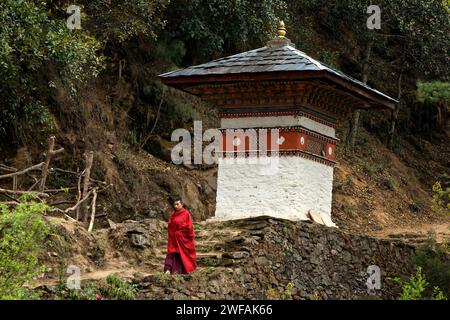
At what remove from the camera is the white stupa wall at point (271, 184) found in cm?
2106

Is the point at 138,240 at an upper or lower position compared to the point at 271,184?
lower

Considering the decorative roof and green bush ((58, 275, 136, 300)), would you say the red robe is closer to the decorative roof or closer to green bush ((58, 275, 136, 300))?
green bush ((58, 275, 136, 300))

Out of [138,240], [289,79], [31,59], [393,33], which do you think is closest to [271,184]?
[289,79]

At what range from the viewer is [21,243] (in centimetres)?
1675

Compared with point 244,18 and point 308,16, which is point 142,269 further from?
point 308,16

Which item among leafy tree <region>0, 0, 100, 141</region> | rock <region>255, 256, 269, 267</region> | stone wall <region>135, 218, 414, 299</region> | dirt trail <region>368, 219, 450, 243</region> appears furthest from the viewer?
dirt trail <region>368, 219, 450, 243</region>

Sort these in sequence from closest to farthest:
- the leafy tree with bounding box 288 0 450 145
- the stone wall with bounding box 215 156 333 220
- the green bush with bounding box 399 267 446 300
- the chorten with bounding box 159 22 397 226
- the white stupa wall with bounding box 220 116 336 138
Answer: the green bush with bounding box 399 267 446 300 < the chorten with bounding box 159 22 397 226 < the stone wall with bounding box 215 156 333 220 < the white stupa wall with bounding box 220 116 336 138 < the leafy tree with bounding box 288 0 450 145

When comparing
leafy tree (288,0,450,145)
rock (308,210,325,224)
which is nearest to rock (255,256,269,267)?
rock (308,210,325,224)

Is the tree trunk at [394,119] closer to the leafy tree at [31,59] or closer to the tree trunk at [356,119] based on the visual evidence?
the tree trunk at [356,119]

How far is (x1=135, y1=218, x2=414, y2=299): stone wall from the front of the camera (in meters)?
17.4

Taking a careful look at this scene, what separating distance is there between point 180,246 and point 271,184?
3.62 metres

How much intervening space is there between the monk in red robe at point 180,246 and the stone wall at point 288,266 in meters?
0.30

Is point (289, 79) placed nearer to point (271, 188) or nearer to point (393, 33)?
point (271, 188)

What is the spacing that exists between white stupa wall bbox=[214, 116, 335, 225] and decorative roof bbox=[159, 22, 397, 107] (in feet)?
3.36
